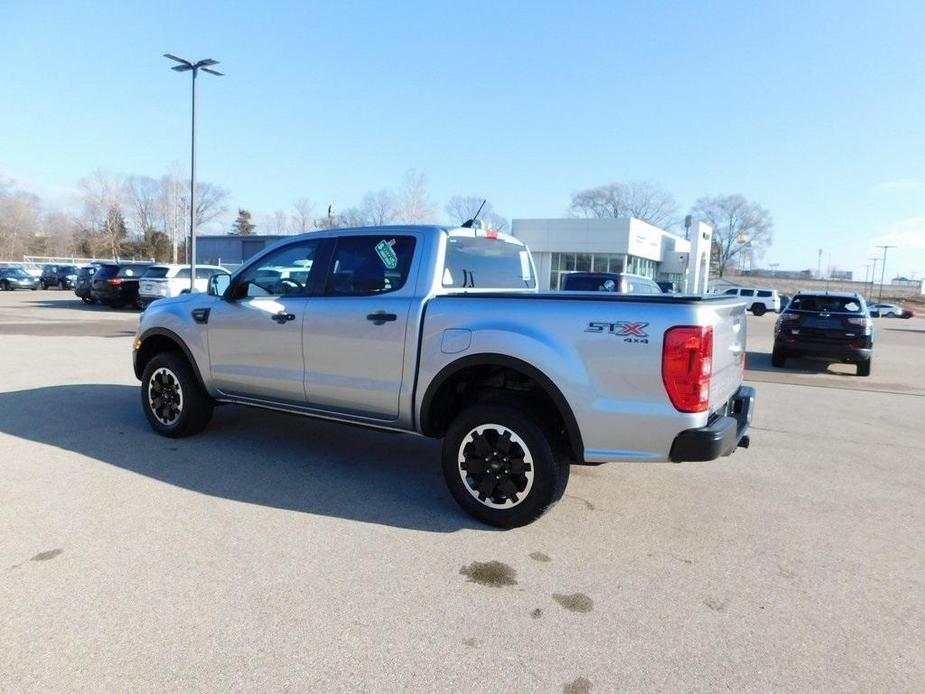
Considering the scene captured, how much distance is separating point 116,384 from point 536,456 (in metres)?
6.96

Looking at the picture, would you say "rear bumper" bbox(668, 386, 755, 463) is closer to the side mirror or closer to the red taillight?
the red taillight

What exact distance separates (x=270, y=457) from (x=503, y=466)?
235cm

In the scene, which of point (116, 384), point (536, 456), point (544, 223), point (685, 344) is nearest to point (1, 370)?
point (116, 384)

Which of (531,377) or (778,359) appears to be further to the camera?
(778,359)

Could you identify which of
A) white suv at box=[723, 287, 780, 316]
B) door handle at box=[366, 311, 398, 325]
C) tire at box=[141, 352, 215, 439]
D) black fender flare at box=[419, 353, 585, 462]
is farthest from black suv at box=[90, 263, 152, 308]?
white suv at box=[723, 287, 780, 316]

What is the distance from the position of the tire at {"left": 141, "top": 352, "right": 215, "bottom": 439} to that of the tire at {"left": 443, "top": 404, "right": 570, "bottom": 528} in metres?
2.78

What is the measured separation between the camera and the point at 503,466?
12.9 ft

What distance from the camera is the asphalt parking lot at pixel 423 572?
258 centimetres

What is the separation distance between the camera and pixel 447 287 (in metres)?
4.56

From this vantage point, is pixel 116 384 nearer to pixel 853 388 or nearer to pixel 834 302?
pixel 853 388

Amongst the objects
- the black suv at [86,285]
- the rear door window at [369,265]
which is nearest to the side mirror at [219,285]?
the rear door window at [369,265]

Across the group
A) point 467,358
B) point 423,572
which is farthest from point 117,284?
point 423,572

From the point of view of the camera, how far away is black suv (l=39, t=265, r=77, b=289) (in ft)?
131

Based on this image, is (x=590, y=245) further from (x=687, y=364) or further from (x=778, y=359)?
(x=687, y=364)
